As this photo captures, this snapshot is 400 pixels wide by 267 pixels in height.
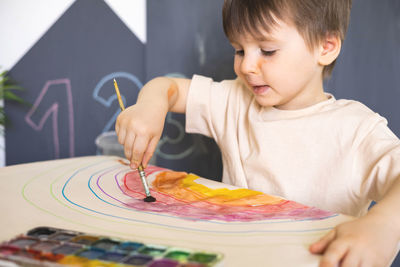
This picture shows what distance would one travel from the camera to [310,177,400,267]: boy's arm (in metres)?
0.35

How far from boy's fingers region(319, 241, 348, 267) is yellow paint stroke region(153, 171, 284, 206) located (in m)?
0.17

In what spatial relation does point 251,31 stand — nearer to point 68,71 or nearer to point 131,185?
point 131,185

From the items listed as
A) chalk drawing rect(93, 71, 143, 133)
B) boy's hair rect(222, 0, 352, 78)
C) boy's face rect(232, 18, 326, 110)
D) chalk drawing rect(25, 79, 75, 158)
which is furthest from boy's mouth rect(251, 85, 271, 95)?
chalk drawing rect(25, 79, 75, 158)

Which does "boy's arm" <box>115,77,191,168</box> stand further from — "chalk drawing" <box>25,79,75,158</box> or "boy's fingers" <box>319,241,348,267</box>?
"chalk drawing" <box>25,79,75,158</box>

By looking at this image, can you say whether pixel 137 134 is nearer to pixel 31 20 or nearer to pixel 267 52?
pixel 267 52

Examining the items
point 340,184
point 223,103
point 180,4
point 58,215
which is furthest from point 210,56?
point 58,215

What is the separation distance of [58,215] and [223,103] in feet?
1.59

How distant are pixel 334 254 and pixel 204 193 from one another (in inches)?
10.3

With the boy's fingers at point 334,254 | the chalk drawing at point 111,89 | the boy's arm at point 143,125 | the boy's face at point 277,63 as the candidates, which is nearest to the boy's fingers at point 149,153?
the boy's arm at point 143,125

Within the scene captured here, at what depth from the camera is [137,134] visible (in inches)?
23.1

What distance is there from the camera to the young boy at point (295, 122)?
23.7 inches

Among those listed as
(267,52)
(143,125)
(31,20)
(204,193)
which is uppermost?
(31,20)

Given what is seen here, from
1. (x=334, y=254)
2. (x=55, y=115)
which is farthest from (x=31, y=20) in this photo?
(x=334, y=254)

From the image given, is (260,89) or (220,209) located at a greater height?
(260,89)
